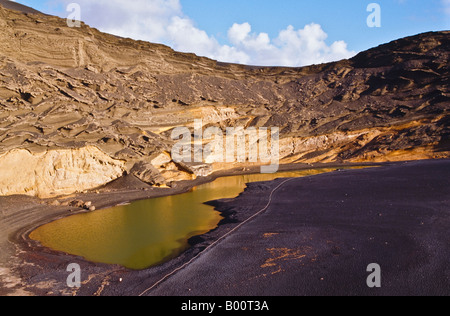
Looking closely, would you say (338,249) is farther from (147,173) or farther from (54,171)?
(54,171)

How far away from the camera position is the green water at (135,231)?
950cm

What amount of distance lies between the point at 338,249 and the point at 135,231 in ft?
25.1

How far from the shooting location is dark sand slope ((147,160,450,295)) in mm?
6082

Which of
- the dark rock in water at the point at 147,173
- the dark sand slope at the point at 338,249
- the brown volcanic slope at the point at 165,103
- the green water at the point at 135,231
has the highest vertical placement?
the brown volcanic slope at the point at 165,103

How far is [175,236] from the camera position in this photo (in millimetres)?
11031

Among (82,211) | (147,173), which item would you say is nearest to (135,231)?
(82,211)

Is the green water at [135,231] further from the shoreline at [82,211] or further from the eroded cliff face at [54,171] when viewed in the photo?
the eroded cliff face at [54,171]

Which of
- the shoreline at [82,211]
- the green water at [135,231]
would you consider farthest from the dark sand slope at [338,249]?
the green water at [135,231]

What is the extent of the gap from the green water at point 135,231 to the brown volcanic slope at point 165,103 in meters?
4.00

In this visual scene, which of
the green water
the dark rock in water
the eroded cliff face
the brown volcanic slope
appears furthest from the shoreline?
the brown volcanic slope

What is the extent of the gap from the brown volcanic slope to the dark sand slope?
1080cm

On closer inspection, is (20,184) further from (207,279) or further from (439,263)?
(439,263)

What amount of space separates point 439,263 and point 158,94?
21872 millimetres
